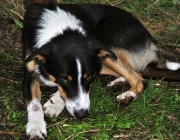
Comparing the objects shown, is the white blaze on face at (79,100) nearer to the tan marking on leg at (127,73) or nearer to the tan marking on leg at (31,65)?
the tan marking on leg at (31,65)

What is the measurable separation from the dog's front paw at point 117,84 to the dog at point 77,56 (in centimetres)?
1

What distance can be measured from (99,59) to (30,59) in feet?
2.46

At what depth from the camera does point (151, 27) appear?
673cm

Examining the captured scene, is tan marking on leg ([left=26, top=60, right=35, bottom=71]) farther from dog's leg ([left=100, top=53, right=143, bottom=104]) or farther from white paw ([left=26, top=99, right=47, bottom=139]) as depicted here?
dog's leg ([left=100, top=53, right=143, bottom=104])

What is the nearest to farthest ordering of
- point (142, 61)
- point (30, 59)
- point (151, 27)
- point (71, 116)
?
point (30, 59) → point (71, 116) → point (142, 61) → point (151, 27)

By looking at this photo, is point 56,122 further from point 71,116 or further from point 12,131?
point 12,131

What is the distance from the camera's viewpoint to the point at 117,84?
16.8ft

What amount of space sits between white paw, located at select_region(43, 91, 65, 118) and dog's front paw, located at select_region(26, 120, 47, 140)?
272 mm

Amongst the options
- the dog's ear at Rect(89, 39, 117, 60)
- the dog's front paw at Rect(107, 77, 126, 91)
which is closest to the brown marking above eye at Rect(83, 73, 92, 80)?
the dog's ear at Rect(89, 39, 117, 60)

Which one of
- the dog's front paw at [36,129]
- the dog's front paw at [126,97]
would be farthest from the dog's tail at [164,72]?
the dog's front paw at [36,129]

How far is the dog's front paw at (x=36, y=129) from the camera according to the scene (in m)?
4.06

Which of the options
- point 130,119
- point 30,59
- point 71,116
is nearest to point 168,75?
point 130,119

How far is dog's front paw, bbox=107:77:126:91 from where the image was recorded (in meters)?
5.09

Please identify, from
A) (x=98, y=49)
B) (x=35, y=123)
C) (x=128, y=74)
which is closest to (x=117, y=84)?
(x=128, y=74)
